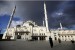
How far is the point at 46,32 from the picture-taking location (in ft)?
273

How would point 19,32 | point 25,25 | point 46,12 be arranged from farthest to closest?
point 46,12 < point 25,25 < point 19,32

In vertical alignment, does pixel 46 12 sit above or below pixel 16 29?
above

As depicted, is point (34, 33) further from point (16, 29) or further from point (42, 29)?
point (16, 29)

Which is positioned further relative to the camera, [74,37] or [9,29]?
[74,37]

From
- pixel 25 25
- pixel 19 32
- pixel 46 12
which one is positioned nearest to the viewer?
pixel 19 32

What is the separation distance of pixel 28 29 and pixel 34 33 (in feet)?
17.8

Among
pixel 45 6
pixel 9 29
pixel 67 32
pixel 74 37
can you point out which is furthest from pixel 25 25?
pixel 74 37

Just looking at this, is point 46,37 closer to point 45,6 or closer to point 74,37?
point 74,37

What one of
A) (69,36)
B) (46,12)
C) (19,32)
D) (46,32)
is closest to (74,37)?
(69,36)

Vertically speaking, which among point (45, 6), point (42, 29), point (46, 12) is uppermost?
point (45, 6)

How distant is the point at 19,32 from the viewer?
81.2 metres

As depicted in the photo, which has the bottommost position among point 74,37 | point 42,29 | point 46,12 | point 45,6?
point 74,37

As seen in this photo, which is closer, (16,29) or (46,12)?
(16,29)

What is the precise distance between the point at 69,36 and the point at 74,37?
4077 mm
